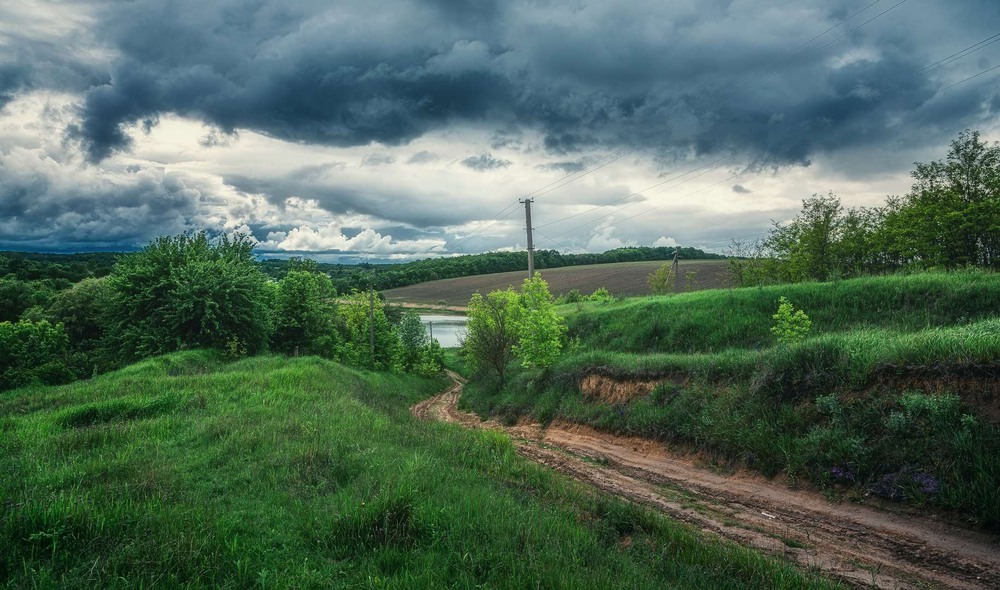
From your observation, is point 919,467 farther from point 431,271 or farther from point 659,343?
point 431,271

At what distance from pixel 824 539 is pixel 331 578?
770 centimetres

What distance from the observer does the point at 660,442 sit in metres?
14.3

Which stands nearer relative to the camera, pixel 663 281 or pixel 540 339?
pixel 540 339

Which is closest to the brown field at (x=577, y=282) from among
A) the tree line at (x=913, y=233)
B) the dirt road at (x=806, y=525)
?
the tree line at (x=913, y=233)

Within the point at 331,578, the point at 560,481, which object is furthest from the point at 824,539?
the point at 331,578

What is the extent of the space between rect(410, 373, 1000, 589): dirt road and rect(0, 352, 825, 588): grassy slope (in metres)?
1.53

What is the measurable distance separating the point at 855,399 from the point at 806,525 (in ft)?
12.2

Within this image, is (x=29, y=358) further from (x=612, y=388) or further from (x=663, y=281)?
(x=663, y=281)

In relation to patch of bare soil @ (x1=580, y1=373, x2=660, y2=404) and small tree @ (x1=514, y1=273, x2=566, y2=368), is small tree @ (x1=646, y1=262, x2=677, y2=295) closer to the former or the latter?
small tree @ (x1=514, y1=273, x2=566, y2=368)

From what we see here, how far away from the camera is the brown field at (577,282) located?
6778cm

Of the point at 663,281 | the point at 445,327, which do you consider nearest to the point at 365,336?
the point at 663,281

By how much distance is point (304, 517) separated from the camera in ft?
19.4

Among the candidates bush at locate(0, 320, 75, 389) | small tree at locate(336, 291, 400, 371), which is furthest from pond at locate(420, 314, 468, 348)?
bush at locate(0, 320, 75, 389)

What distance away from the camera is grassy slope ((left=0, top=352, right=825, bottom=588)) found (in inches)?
181
